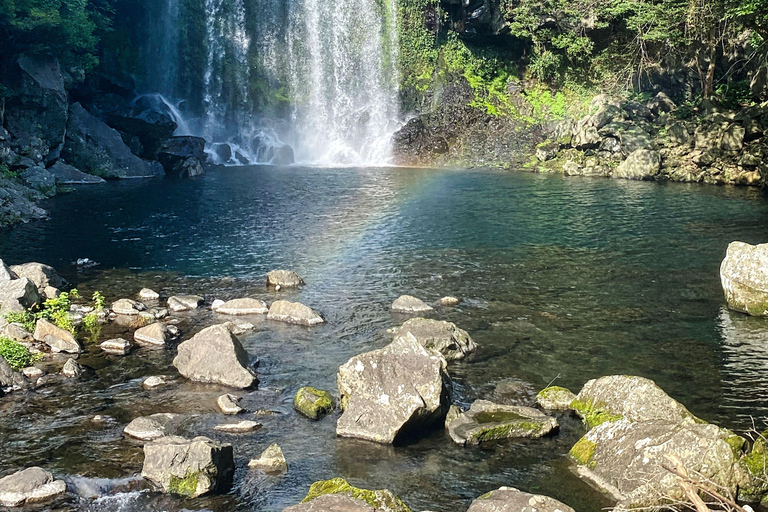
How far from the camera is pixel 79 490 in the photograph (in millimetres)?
11664

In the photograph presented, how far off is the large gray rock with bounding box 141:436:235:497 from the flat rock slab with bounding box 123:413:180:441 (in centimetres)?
147

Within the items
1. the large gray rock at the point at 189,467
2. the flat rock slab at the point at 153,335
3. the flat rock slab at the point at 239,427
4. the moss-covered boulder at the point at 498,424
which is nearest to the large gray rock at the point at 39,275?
the flat rock slab at the point at 153,335

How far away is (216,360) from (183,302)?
6.42 m

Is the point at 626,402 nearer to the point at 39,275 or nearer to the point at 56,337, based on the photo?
the point at 56,337

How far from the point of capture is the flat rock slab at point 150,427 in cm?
1364

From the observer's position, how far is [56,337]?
61.9ft

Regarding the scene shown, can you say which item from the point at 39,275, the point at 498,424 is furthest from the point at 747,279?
the point at 39,275

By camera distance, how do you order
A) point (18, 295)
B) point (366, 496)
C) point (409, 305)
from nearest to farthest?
point (366, 496), point (18, 295), point (409, 305)

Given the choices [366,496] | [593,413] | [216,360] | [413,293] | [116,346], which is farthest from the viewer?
[413,293]

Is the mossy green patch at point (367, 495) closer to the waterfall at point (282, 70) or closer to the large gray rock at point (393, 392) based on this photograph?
the large gray rock at point (393, 392)

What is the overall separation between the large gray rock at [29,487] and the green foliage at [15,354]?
6.18m

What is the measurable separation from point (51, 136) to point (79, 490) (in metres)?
44.3

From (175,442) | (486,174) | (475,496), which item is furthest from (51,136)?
(475,496)

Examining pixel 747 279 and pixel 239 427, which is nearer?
pixel 239 427
